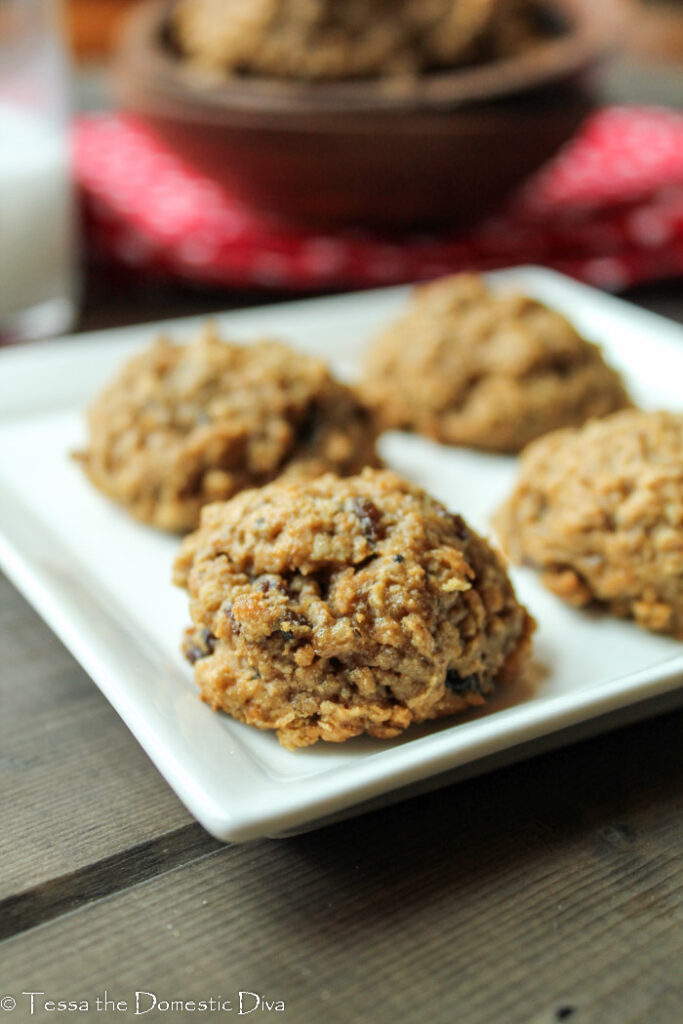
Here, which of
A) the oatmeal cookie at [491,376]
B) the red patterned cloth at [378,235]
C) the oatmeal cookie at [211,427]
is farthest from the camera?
the red patterned cloth at [378,235]

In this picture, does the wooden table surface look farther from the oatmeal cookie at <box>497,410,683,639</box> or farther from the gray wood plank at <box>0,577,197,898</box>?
the oatmeal cookie at <box>497,410,683,639</box>

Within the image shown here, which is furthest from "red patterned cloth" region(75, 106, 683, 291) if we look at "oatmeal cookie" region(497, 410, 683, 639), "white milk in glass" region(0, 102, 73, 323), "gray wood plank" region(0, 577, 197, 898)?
"gray wood plank" region(0, 577, 197, 898)

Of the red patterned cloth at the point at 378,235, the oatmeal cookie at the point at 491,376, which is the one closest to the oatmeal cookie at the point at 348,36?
the red patterned cloth at the point at 378,235

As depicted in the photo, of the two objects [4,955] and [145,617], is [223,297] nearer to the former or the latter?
[145,617]

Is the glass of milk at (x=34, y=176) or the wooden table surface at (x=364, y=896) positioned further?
the glass of milk at (x=34, y=176)

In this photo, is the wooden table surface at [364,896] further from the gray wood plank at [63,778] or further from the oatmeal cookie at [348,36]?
the oatmeal cookie at [348,36]
